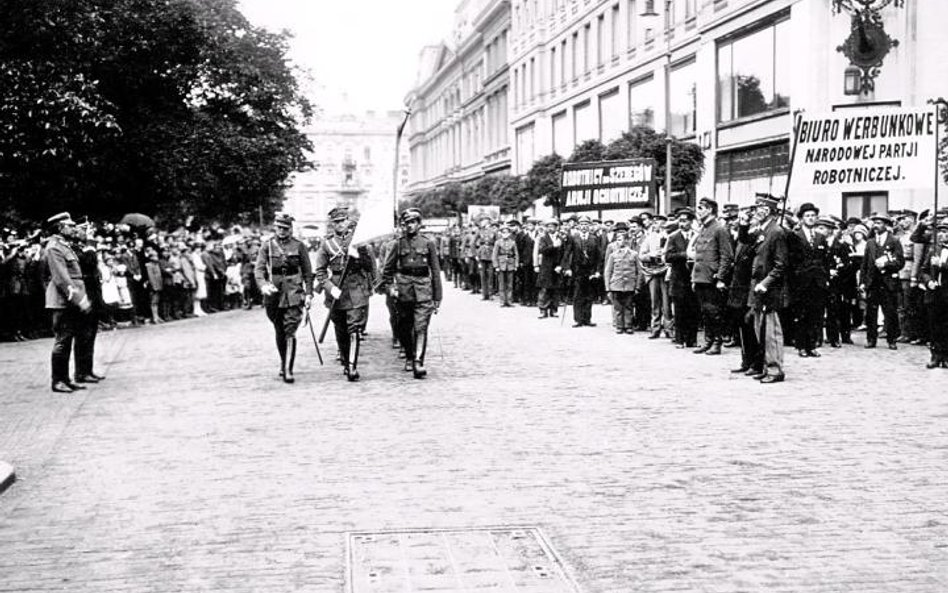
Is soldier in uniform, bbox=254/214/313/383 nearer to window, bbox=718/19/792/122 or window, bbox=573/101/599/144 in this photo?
window, bbox=718/19/792/122

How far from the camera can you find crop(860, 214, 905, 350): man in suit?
1584cm

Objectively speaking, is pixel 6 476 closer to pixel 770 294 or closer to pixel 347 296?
pixel 347 296

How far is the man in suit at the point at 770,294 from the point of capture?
12.0m

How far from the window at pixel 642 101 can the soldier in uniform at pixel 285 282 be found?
29.2 metres

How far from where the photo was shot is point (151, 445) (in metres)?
8.91

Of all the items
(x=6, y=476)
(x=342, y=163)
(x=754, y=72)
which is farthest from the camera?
(x=342, y=163)

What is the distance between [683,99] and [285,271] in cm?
2719

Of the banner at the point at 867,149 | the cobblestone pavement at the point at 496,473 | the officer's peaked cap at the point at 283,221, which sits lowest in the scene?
the cobblestone pavement at the point at 496,473

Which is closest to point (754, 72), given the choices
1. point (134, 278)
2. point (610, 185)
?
point (610, 185)

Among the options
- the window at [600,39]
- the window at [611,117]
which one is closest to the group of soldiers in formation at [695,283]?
the window at [611,117]

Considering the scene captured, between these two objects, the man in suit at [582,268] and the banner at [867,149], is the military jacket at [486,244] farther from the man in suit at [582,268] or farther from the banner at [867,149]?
the banner at [867,149]

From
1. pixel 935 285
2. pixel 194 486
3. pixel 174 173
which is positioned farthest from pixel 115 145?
pixel 194 486

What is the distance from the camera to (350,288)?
13.2 meters

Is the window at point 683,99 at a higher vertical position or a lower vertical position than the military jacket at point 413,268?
higher
